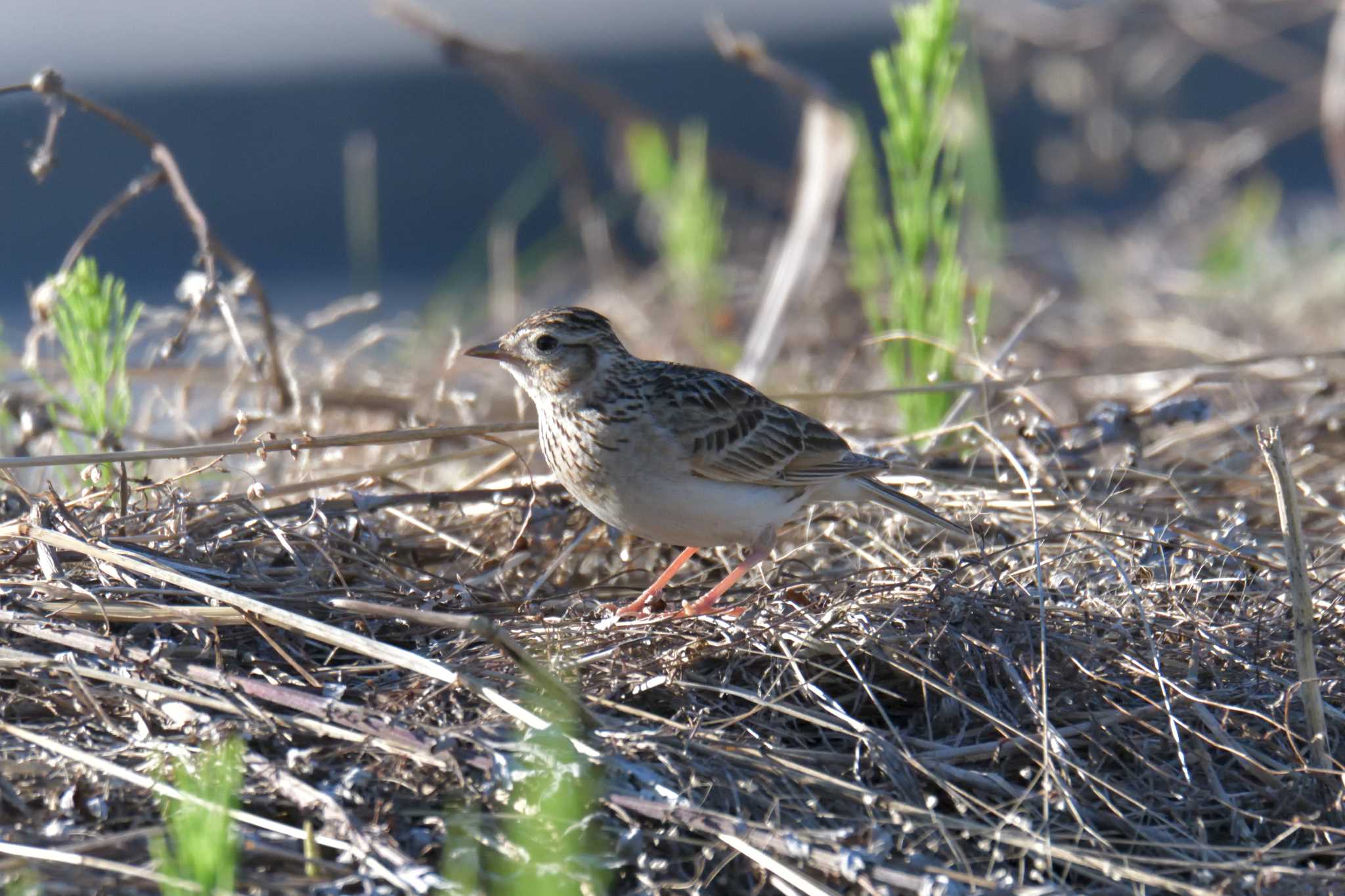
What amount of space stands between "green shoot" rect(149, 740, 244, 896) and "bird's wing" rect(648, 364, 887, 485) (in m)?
1.83

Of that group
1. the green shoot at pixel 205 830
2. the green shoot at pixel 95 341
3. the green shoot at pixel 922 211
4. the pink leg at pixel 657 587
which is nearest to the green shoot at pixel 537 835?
the green shoot at pixel 205 830

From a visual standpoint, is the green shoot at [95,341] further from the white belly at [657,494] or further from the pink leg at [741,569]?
the pink leg at [741,569]

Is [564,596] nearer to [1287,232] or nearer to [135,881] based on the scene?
[135,881]

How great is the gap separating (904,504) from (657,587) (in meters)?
0.80

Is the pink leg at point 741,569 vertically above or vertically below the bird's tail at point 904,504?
below

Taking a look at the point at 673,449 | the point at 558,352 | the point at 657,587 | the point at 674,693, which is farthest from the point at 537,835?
the point at 558,352

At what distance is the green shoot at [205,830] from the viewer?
2.33 meters

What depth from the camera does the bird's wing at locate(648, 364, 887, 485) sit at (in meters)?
4.34

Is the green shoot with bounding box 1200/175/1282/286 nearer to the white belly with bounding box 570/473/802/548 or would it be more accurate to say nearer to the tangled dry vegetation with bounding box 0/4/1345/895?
the tangled dry vegetation with bounding box 0/4/1345/895

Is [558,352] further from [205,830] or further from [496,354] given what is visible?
[205,830]

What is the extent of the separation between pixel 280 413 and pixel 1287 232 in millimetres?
7825

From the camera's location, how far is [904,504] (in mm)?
4320

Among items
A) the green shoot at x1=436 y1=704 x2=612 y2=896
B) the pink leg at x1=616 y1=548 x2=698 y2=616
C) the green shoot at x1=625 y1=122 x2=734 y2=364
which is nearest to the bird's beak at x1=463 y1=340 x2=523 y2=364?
the pink leg at x1=616 y1=548 x2=698 y2=616

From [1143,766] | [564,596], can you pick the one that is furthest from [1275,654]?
[564,596]
